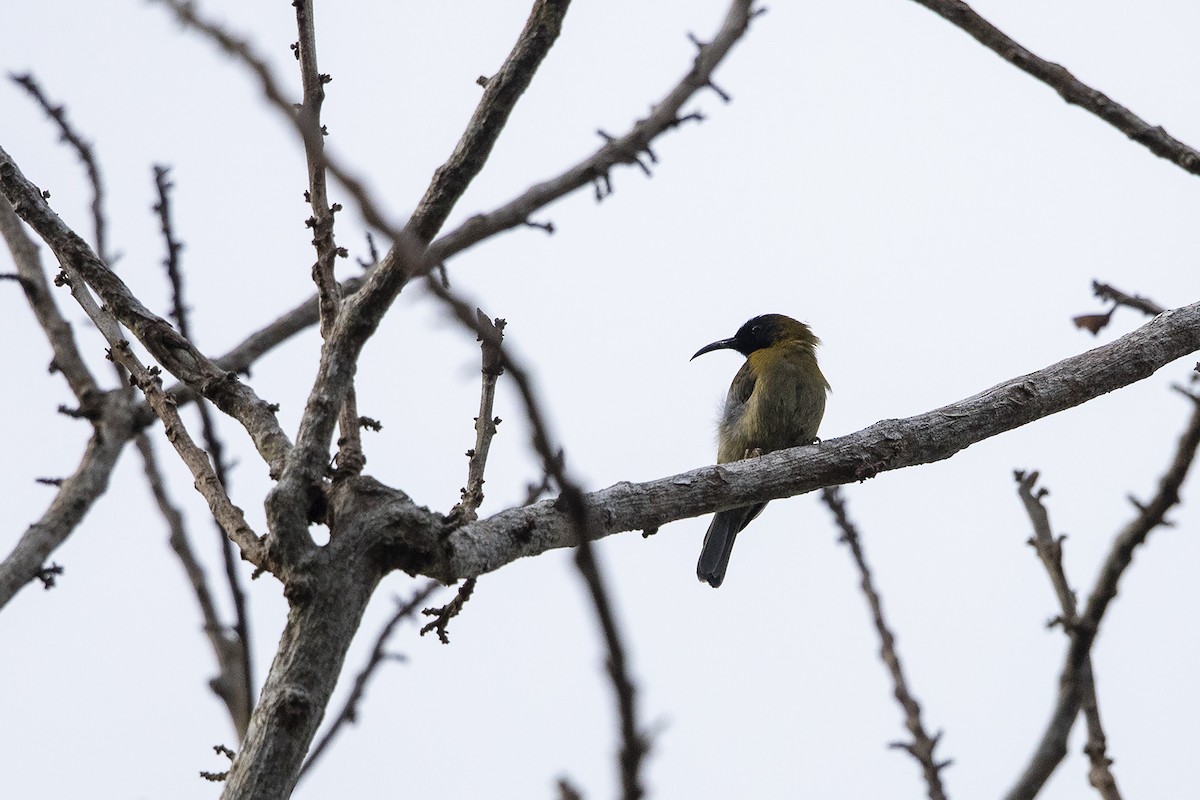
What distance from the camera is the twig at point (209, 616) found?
3.72m

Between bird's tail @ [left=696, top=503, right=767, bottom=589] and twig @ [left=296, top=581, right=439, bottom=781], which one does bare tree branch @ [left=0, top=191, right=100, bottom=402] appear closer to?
twig @ [left=296, top=581, right=439, bottom=781]

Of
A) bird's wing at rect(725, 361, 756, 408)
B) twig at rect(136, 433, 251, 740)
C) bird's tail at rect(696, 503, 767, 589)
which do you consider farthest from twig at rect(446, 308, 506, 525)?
bird's wing at rect(725, 361, 756, 408)

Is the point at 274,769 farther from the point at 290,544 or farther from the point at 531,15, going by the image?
the point at 531,15

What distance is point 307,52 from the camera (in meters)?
2.60

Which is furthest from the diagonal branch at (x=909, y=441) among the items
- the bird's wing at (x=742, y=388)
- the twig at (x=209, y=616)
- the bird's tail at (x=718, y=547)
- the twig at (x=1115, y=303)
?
the bird's wing at (x=742, y=388)

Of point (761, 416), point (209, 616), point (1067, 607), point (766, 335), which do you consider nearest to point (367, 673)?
point (209, 616)

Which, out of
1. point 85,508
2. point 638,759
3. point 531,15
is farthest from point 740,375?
point 638,759

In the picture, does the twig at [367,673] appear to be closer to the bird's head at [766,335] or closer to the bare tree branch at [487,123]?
the bare tree branch at [487,123]

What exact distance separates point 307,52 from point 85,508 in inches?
99.0

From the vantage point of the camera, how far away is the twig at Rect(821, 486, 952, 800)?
3.16 metres

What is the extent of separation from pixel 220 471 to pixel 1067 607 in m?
2.41

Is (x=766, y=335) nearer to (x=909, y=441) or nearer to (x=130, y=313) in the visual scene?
(x=909, y=441)

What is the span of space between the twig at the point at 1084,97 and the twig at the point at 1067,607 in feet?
5.15

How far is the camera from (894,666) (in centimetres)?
358
